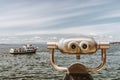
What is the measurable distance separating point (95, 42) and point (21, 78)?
40.3 metres

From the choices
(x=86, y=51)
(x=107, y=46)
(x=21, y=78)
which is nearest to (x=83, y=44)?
(x=86, y=51)

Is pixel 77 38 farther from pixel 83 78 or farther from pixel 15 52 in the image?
pixel 15 52

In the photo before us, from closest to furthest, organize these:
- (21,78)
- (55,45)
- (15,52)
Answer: (55,45) < (21,78) < (15,52)

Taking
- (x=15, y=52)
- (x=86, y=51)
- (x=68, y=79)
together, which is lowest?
(x=15, y=52)

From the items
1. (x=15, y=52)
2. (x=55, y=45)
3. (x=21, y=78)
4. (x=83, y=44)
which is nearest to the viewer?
(x=83, y=44)

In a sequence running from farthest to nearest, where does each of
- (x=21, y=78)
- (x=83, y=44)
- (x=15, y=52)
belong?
1. (x=15, y=52)
2. (x=21, y=78)
3. (x=83, y=44)

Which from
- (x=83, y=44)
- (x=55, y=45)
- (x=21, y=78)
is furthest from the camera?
(x=21, y=78)

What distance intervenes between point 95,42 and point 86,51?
0.13m

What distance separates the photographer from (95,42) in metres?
3.04

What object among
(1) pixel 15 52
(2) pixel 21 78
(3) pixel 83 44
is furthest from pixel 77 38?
(1) pixel 15 52

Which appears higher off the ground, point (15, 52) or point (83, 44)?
point (83, 44)

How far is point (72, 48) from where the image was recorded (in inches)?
118

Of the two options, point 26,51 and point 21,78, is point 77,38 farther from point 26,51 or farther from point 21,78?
point 26,51

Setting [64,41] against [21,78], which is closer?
[64,41]
